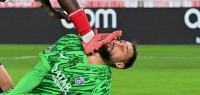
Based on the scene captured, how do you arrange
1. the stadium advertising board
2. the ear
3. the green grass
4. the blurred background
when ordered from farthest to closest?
the stadium advertising board, the blurred background, the green grass, the ear

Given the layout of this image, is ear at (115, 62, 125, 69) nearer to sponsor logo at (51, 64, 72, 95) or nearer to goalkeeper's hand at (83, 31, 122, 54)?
goalkeeper's hand at (83, 31, 122, 54)

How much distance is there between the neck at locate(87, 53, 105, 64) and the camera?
4906 millimetres

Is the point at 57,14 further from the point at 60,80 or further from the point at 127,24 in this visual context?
the point at 127,24

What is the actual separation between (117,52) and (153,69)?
391 inches

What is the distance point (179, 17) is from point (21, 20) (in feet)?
15.2

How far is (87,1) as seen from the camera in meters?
25.3

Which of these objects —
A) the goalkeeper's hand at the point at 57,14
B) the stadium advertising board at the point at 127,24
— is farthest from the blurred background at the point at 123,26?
the goalkeeper's hand at the point at 57,14

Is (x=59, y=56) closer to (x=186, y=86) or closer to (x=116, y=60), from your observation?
(x=116, y=60)

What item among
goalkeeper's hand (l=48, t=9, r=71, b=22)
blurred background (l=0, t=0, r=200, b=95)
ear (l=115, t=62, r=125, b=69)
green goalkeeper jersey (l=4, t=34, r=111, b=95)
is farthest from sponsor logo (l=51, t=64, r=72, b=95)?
blurred background (l=0, t=0, r=200, b=95)

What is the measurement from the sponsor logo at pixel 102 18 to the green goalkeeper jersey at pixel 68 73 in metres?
16.4

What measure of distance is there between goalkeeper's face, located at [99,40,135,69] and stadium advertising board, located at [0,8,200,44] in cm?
1625

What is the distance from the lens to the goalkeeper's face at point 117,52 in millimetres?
4961

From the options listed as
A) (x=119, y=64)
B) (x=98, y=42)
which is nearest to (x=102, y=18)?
(x=119, y=64)

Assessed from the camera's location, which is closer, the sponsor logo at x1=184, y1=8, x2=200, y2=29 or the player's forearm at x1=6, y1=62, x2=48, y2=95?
the player's forearm at x1=6, y1=62, x2=48, y2=95
